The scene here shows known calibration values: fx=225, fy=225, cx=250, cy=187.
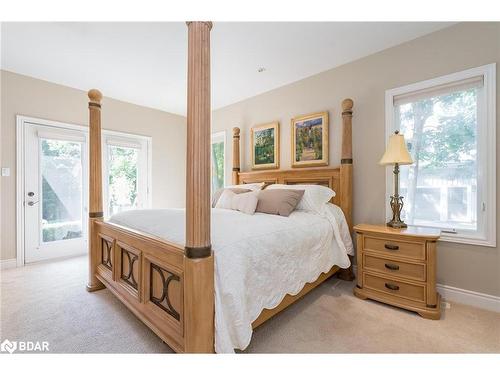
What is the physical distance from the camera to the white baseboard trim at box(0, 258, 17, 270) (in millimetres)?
2841

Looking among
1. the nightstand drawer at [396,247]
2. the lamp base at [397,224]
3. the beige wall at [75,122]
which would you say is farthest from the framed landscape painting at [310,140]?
the beige wall at [75,122]

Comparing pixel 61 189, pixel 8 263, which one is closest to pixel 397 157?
pixel 61 189

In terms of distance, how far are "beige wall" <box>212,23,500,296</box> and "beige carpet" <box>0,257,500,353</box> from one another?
417 mm

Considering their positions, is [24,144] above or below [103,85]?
below

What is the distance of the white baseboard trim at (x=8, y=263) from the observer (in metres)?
2.84

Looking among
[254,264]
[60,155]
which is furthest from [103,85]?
[254,264]

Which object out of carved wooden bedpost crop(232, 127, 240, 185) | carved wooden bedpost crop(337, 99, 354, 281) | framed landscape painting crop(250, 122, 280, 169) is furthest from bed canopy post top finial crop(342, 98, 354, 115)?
carved wooden bedpost crop(232, 127, 240, 185)

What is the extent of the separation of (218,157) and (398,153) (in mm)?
3090

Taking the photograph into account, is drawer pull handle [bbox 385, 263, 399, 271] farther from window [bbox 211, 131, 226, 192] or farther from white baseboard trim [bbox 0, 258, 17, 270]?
white baseboard trim [bbox 0, 258, 17, 270]

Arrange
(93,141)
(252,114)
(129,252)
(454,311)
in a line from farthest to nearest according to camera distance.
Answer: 1. (252,114)
2. (93,141)
3. (454,311)
4. (129,252)

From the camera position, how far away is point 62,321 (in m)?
1.74

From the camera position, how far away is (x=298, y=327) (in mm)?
1677
